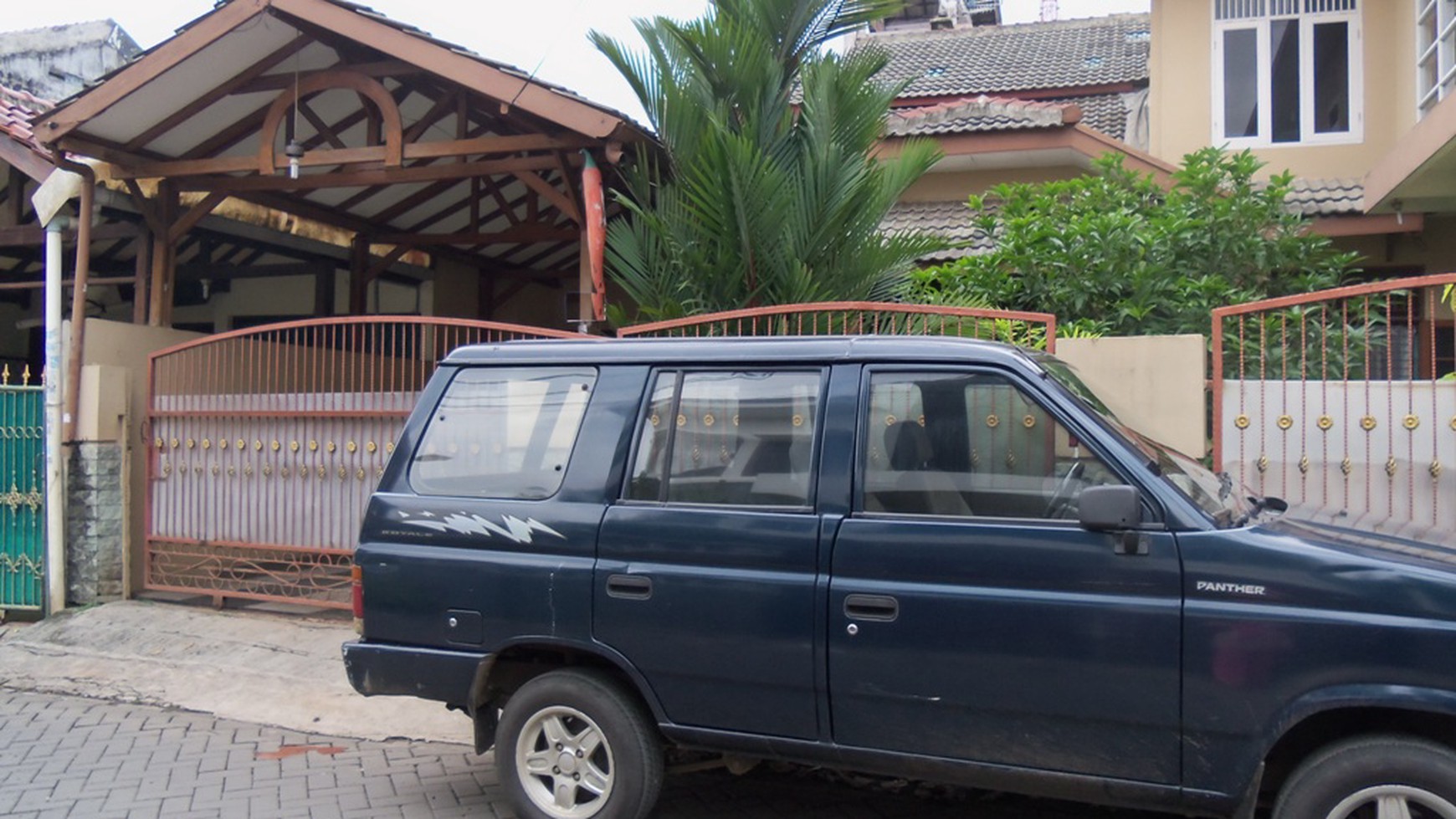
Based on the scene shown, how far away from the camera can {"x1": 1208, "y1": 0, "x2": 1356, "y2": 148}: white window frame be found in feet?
38.0

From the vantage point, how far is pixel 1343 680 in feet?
11.2

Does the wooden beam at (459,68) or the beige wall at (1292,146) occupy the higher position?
the beige wall at (1292,146)

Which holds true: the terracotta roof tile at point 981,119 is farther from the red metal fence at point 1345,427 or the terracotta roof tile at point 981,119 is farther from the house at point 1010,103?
the red metal fence at point 1345,427

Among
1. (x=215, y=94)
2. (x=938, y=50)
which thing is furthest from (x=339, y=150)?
(x=938, y=50)

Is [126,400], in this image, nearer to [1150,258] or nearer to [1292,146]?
[1150,258]

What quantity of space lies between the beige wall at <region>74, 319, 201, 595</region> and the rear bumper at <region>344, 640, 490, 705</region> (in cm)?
500

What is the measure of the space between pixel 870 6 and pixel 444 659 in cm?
547

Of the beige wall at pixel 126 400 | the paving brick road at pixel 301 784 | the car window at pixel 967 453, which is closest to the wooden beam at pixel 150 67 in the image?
the beige wall at pixel 126 400

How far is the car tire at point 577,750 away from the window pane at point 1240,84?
1030 centimetres

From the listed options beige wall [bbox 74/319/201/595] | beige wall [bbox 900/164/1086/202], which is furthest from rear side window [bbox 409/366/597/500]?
beige wall [bbox 900/164/1086/202]

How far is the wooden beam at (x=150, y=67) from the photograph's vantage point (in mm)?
8141

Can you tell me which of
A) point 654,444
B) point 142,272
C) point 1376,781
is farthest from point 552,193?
point 1376,781

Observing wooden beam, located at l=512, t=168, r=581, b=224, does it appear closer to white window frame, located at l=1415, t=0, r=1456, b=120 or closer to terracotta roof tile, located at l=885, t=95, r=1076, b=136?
terracotta roof tile, located at l=885, t=95, r=1076, b=136

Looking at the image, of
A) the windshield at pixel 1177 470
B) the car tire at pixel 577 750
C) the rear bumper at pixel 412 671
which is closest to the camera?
the windshield at pixel 1177 470
